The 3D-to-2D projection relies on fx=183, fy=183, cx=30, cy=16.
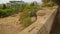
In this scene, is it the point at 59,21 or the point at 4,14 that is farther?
the point at 59,21

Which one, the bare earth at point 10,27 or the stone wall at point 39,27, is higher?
the stone wall at point 39,27

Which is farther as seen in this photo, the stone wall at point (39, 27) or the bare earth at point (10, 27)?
the bare earth at point (10, 27)

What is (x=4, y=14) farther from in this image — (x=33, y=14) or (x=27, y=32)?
(x=27, y=32)

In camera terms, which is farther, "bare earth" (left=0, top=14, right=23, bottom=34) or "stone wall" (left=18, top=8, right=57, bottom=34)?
"bare earth" (left=0, top=14, right=23, bottom=34)

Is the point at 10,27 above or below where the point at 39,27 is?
below

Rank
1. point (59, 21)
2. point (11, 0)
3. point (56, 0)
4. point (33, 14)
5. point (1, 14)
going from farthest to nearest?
point (56, 0) < point (11, 0) < point (59, 21) < point (1, 14) < point (33, 14)

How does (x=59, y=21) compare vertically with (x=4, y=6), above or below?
below

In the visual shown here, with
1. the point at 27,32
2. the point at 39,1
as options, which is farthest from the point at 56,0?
the point at 27,32

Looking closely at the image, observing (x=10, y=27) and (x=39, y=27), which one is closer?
(x=39, y=27)

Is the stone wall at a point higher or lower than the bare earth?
higher

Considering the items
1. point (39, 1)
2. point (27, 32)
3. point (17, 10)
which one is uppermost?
point (27, 32)

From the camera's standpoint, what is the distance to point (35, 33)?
9.27 ft

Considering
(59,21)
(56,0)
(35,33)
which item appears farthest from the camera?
(56,0)

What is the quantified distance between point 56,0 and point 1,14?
8.98m
